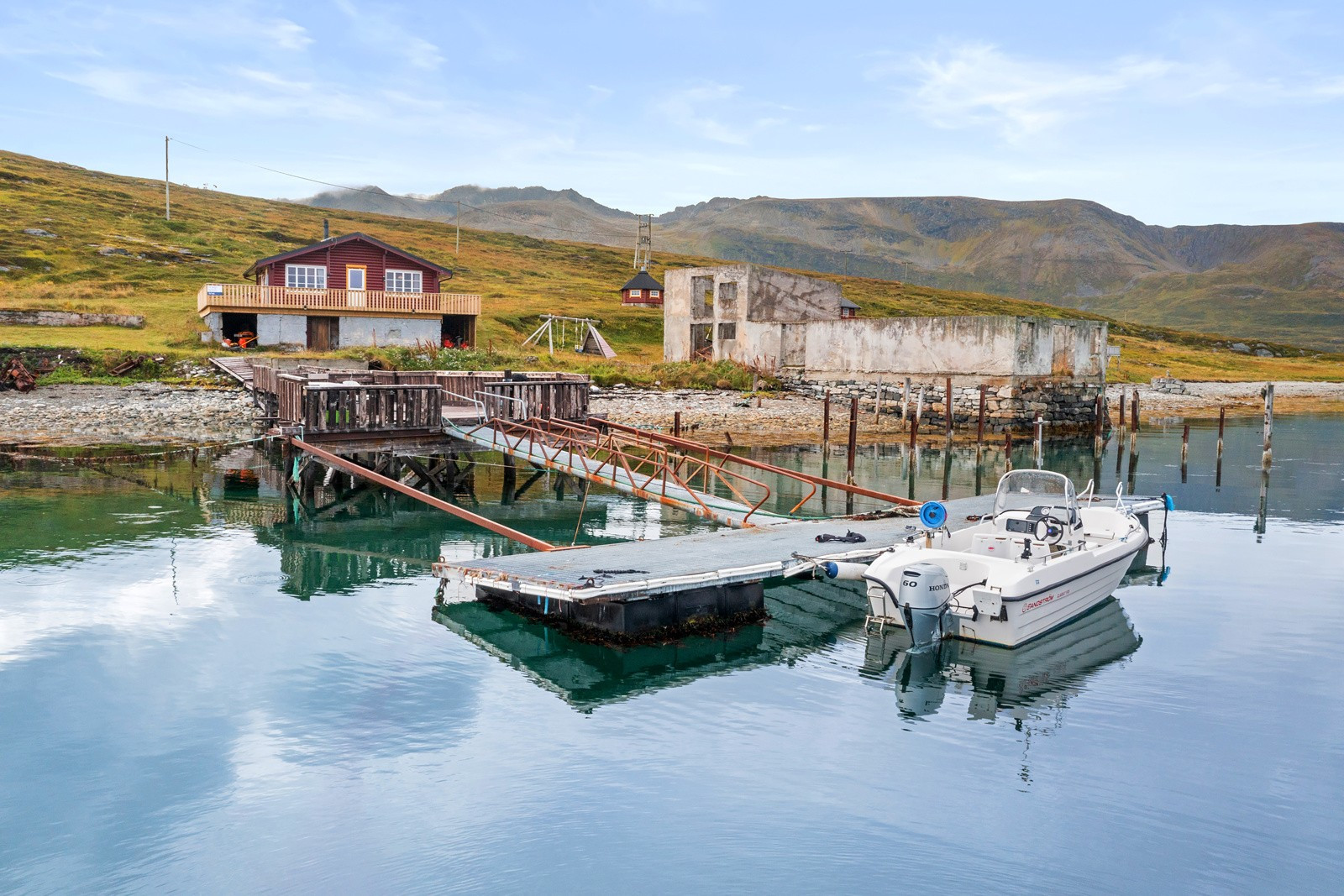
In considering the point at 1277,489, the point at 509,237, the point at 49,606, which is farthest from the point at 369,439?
the point at 509,237

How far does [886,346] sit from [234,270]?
54.6 m

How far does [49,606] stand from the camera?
17.5 m

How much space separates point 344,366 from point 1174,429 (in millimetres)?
44503

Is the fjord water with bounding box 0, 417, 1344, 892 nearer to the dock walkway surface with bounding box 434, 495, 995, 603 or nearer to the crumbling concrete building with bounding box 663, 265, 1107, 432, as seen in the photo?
the dock walkway surface with bounding box 434, 495, 995, 603

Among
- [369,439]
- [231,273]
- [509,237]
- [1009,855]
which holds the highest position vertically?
[509,237]

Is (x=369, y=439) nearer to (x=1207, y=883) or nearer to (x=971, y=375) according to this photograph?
(x=1207, y=883)

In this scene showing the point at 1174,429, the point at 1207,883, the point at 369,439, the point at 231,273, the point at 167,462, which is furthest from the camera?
the point at 231,273

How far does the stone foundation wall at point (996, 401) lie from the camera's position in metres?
50.5

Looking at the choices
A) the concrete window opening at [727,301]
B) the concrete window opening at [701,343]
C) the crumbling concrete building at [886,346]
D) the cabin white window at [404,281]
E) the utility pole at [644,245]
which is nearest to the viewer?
the crumbling concrete building at [886,346]

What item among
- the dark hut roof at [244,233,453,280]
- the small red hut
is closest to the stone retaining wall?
the dark hut roof at [244,233,453,280]

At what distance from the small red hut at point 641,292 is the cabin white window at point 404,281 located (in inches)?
1409

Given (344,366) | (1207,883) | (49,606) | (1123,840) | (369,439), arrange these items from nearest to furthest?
1. (1207,883)
2. (1123,840)
3. (49,606)
4. (369,439)
5. (344,366)

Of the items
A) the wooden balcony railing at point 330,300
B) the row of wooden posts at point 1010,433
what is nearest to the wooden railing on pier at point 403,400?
the row of wooden posts at point 1010,433

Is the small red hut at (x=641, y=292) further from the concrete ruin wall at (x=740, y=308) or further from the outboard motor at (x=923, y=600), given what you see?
the outboard motor at (x=923, y=600)
